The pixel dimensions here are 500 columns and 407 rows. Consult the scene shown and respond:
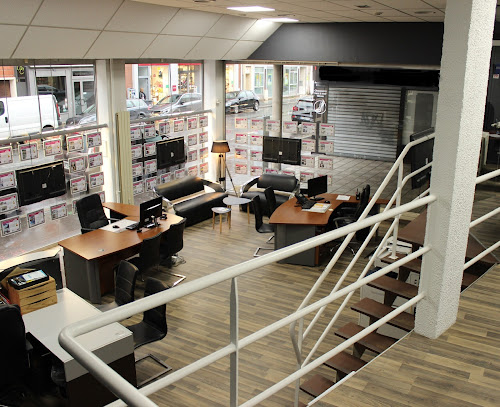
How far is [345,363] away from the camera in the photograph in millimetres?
4488

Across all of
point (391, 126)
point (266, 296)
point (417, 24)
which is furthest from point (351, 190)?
point (266, 296)

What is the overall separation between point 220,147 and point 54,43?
4.78 metres

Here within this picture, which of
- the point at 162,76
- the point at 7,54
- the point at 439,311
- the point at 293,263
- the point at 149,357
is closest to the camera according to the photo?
the point at 439,311

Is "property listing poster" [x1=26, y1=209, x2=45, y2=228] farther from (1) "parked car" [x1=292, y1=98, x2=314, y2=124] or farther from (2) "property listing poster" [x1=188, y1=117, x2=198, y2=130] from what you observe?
(1) "parked car" [x1=292, y1=98, x2=314, y2=124]

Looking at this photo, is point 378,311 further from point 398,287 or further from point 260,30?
point 260,30

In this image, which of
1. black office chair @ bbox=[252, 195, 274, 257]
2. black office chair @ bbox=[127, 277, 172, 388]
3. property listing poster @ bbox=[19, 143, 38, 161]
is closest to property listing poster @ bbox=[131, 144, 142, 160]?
property listing poster @ bbox=[19, 143, 38, 161]

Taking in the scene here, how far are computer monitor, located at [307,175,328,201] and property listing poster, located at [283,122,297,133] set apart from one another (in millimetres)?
2237

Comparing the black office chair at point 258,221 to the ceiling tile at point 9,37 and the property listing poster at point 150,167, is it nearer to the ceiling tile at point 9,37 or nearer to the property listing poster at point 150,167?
the property listing poster at point 150,167

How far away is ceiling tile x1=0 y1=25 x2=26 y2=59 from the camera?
6.61 meters

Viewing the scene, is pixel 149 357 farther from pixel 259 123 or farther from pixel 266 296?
pixel 259 123

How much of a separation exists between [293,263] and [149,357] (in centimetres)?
352

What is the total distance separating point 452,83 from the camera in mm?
2951

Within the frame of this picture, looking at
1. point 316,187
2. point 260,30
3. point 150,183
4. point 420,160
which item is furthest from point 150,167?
point 420,160

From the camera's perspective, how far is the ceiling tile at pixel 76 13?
674 cm
